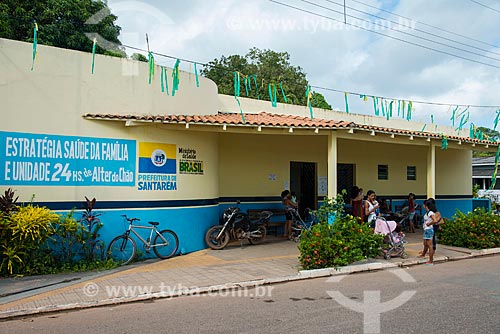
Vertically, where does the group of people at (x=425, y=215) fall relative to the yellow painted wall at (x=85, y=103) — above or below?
below

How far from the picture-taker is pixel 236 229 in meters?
11.4

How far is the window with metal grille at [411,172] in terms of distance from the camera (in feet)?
56.7

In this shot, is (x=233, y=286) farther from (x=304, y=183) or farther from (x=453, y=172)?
(x=453, y=172)

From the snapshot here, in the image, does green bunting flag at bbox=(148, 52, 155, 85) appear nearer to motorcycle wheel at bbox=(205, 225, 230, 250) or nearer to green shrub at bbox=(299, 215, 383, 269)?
motorcycle wheel at bbox=(205, 225, 230, 250)

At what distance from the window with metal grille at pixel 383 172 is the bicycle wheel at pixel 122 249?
10.1 m

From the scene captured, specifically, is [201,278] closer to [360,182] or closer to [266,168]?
[266,168]

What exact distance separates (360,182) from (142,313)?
11121 millimetres

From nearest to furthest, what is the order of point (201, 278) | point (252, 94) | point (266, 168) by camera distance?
1. point (201, 278)
2. point (266, 168)
3. point (252, 94)

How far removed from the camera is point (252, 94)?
91.5ft

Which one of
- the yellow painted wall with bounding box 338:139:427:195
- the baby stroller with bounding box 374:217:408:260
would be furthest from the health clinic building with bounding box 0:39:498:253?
the yellow painted wall with bounding box 338:139:427:195

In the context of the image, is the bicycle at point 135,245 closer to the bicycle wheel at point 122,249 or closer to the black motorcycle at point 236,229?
the bicycle wheel at point 122,249

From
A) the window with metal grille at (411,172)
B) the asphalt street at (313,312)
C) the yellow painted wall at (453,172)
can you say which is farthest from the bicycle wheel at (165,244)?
the yellow painted wall at (453,172)

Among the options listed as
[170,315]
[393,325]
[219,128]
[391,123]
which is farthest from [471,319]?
[391,123]

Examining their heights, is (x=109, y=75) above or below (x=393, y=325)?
above
